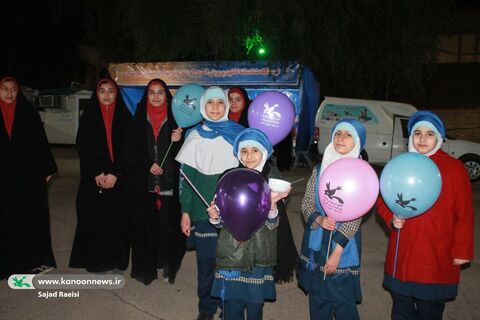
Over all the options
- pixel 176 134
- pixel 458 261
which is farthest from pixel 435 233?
pixel 176 134

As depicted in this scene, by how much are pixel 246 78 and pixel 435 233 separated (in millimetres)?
9041

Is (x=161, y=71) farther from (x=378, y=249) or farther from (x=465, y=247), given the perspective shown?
(x=465, y=247)

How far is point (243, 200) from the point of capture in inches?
103

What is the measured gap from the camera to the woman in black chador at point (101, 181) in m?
4.44

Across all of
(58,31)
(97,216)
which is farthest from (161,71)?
(58,31)

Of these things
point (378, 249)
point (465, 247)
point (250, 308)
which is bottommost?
point (378, 249)

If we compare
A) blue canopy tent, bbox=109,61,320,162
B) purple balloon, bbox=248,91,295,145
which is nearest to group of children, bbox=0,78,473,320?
purple balloon, bbox=248,91,295,145

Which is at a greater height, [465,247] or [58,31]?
[58,31]

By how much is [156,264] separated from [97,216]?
797 millimetres

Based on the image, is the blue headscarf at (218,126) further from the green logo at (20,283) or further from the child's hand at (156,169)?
the green logo at (20,283)

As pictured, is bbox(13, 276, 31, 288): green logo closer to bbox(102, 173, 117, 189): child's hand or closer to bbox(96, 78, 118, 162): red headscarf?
bbox(102, 173, 117, 189): child's hand

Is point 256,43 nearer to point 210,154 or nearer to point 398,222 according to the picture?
point 210,154

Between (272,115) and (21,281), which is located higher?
(272,115)

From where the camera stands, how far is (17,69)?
22.9 m
